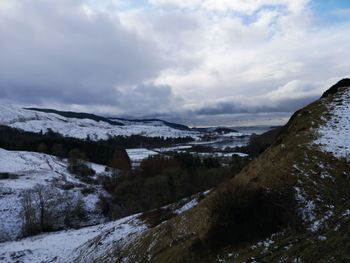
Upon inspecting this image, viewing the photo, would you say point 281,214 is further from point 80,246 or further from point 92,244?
point 80,246

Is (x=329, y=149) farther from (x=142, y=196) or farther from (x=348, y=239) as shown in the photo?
(x=142, y=196)

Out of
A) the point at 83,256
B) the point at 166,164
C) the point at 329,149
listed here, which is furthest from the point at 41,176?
the point at 329,149

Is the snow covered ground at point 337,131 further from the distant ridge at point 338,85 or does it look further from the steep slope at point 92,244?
the steep slope at point 92,244

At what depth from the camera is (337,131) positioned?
22.8 meters

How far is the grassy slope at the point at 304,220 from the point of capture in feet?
39.3

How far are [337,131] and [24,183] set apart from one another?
3384 inches

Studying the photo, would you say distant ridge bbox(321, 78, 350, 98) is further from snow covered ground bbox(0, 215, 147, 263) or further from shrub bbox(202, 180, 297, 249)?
snow covered ground bbox(0, 215, 147, 263)

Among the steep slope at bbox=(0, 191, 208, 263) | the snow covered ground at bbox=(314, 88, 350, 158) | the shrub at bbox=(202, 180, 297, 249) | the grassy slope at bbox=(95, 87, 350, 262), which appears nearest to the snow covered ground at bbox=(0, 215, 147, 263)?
the steep slope at bbox=(0, 191, 208, 263)

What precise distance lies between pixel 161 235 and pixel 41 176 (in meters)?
88.9

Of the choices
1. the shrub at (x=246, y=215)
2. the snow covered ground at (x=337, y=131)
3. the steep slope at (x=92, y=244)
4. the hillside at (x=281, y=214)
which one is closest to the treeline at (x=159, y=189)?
the steep slope at (x=92, y=244)

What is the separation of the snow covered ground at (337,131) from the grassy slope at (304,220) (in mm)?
552

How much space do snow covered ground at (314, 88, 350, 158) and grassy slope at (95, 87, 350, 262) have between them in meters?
0.55

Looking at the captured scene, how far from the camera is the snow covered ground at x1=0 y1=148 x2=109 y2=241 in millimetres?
61388

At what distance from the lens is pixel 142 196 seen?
7300 cm
